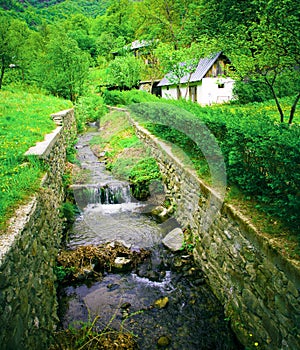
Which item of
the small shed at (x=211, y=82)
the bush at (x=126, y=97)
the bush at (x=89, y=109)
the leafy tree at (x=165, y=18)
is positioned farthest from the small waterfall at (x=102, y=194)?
the leafy tree at (x=165, y=18)

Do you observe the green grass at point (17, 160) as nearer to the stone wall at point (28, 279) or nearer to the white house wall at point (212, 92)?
the stone wall at point (28, 279)

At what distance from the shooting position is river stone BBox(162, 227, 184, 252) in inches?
280

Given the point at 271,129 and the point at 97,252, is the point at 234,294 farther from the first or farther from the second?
the point at 97,252

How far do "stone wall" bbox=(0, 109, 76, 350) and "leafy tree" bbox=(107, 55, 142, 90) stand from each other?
2661cm

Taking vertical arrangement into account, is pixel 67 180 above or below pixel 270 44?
below

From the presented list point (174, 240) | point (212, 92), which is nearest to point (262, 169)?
point (174, 240)

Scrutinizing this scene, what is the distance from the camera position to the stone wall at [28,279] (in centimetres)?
302

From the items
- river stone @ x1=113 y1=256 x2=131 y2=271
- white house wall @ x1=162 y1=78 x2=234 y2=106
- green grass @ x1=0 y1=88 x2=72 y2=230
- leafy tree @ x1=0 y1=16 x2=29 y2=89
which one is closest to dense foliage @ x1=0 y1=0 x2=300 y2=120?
leafy tree @ x1=0 y1=16 x2=29 y2=89

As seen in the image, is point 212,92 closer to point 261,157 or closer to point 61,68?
point 61,68

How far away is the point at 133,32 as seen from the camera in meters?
55.1

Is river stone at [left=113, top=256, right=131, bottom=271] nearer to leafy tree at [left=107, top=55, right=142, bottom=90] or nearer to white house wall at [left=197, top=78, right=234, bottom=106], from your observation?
white house wall at [left=197, top=78, right=234, bottom=106]

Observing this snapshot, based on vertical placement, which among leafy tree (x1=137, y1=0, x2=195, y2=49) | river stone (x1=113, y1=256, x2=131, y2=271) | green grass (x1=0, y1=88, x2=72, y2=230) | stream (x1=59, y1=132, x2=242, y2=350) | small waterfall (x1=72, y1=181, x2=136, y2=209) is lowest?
stream (x1=59, y1=132, x2=242, y2=350)

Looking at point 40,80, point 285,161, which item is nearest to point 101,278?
point 285,161

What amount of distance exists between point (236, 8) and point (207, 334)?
32.5 m
